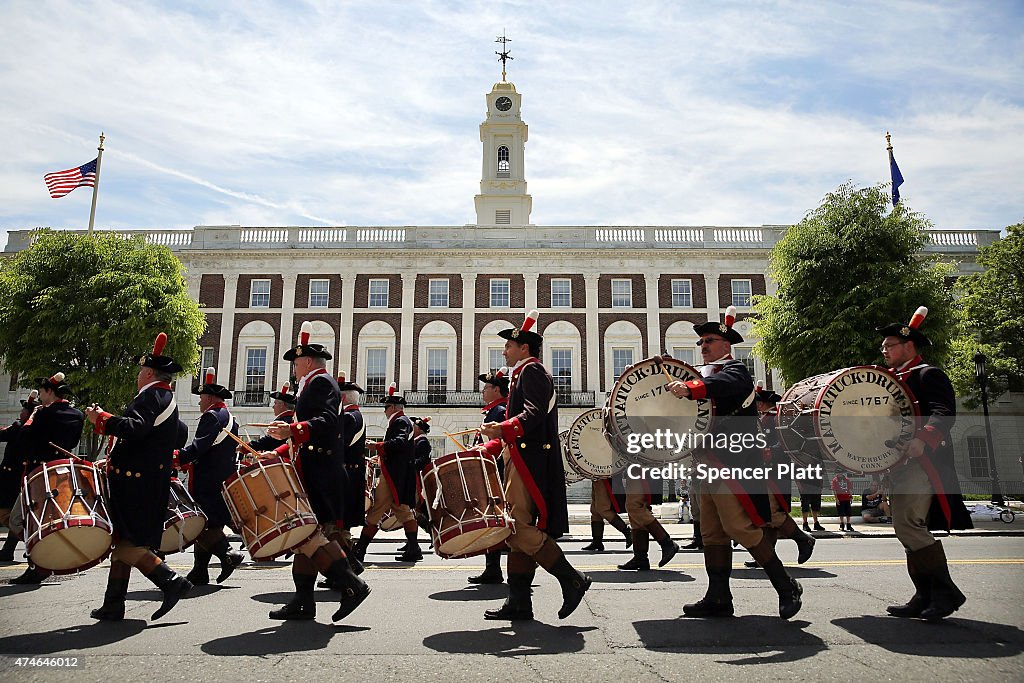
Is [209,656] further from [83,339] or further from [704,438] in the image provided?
[83,339]

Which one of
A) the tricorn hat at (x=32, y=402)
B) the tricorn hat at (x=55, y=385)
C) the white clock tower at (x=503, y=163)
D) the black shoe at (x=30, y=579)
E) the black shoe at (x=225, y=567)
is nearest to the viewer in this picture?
the black shoe at (x=225, y=567)

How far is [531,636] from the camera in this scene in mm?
5371

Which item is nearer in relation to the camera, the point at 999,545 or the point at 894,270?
the point at 999,545

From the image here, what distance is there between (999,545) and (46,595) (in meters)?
13.9

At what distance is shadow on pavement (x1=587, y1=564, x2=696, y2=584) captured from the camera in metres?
8.23

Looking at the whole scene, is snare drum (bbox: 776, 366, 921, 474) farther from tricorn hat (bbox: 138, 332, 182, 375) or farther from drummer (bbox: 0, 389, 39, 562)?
drummer (bbox: 0, 389, 39, 562)

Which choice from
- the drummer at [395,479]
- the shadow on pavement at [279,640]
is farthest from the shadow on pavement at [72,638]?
the drummer at [395,479]

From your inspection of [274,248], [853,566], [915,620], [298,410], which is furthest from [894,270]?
[274,248]

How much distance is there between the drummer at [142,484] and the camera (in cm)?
591

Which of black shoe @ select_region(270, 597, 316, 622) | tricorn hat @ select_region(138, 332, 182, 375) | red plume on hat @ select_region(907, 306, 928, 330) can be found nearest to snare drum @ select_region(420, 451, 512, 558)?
black shoe @ select_region(270, 597, 316, 622)

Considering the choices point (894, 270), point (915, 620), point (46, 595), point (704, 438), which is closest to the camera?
point (915, 620)

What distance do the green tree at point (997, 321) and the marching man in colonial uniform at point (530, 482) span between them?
2958 cm

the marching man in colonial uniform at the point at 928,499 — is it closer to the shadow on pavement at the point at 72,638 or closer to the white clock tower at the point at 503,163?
the shadow on pavement at the point at 72,638

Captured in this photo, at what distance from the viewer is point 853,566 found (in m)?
9.27
